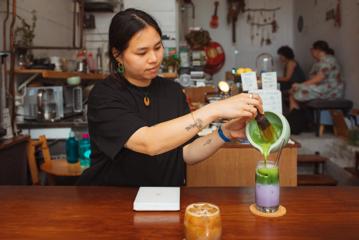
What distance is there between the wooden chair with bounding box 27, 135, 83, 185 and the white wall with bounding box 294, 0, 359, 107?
3805 mm

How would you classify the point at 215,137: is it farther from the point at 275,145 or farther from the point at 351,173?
the point at 351,173

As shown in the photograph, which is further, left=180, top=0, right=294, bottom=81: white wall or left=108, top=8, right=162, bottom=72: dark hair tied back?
left=180, top=0, right=294, bottom=81: white wall

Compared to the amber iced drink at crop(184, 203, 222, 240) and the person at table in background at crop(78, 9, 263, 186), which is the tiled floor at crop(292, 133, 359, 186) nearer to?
the person at table in background at crop(78, 9, 263, 186)

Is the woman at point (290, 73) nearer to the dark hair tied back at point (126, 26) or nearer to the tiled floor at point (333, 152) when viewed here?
the tiled floor at point (333, 152)

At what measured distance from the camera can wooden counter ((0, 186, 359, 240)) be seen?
1090 millimetres

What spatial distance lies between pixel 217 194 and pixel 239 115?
317 millimetres

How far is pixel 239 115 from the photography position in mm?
1268

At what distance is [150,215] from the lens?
1.22 metres

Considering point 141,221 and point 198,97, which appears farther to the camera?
point 198,97

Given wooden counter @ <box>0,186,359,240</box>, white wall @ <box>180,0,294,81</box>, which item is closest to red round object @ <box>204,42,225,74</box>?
white wall @ <box>180,0,294,81</box>

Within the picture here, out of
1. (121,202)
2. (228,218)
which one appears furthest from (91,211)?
(228,218)

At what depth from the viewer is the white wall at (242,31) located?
27.8 feet

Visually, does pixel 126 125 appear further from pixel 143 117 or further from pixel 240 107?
pixel 240 107

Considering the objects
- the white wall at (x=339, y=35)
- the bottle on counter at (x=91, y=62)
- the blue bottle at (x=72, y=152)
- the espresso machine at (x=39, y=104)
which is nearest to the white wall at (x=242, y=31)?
the white wall at (x=339, y=35)
